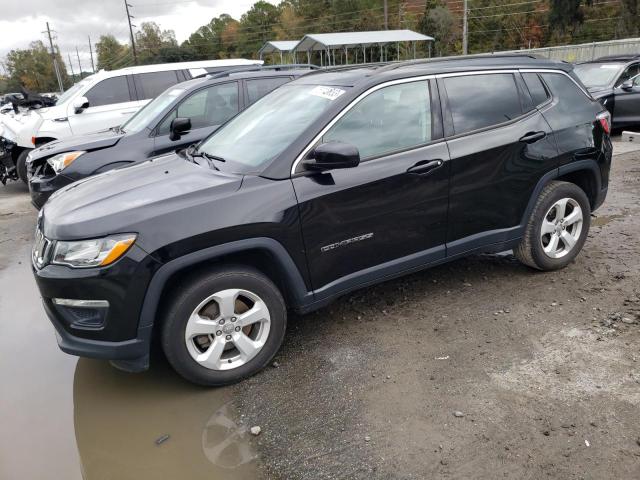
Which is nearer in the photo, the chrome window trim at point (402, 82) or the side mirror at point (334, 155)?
the side mirror at point (334, 155)

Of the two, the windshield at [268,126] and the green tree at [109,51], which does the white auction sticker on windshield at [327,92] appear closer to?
the windshield at [268,126]

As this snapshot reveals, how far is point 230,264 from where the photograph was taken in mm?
3170

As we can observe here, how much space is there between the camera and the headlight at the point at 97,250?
285cm

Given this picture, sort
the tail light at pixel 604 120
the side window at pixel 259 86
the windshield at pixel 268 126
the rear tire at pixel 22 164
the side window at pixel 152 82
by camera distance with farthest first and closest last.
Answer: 1. the side window at pixel 152 82
2. the rear tire at pixel 22 164
3. the side window at pixel 259 86
4. the tail light at pixel 604 120
5. the windshield at pixel 268 126

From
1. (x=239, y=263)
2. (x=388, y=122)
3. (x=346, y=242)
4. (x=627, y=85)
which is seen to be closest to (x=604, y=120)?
(x=388, y=122)

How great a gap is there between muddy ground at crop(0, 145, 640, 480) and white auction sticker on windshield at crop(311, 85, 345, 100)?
165cm

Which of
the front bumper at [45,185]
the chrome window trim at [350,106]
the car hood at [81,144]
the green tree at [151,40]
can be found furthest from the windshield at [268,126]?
the green tree at [151,40]

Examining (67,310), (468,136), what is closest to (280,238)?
(67,310)

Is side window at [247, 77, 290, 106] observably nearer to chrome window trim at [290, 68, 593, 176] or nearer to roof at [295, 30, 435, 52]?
chrome window trim at [290, 68, 593, 176]

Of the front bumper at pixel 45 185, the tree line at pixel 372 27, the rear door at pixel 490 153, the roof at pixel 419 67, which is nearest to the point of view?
the roof at pixel 419 67

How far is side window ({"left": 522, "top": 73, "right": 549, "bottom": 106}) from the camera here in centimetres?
423

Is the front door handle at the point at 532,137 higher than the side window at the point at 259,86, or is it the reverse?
the side window at the point at 259,86

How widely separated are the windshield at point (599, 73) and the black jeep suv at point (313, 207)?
8.04 metres

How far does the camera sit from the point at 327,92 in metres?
3.70
